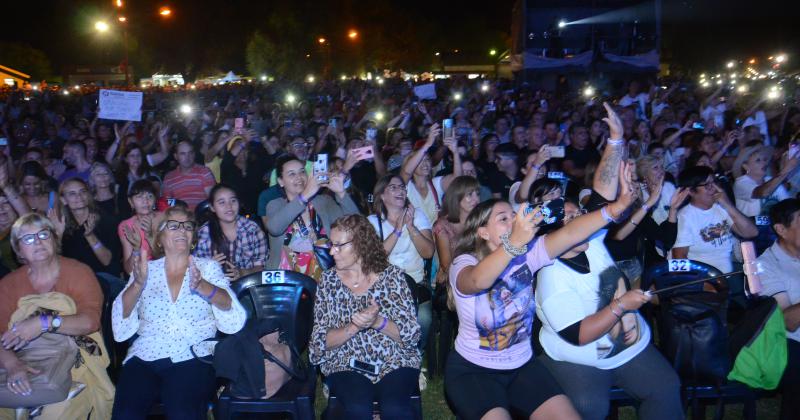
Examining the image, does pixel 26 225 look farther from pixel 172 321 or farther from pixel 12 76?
pixel 12 76

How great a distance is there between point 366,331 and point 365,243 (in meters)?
0.53

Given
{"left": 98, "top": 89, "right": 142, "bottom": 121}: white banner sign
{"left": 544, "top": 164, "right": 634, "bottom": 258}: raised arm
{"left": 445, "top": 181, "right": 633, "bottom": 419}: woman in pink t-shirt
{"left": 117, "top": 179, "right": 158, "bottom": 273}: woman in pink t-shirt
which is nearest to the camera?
{"left": 544, "top": 164, "right": 634, "bottom": 258}: raised arm

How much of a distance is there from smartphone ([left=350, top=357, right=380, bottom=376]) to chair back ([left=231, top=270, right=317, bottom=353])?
0.76 meters

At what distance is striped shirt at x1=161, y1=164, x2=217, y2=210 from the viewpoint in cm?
702

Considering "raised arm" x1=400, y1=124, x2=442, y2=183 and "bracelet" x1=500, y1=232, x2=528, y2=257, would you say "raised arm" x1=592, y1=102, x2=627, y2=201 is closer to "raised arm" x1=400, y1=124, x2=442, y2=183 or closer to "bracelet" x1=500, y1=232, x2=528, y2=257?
"bracelet" x1=500, y1=232, x2=528, y2=257

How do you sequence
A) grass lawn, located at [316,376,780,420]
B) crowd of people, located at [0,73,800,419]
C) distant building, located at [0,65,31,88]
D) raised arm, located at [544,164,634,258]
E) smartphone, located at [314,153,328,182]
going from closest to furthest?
raised arm, located at [544,164,634,258], crowd of people, located at [0,73,800,419], grass lawn, located at [316,376,780,420], smartphone, located at [314,153,328,182], distant building, located at [0,65,31,88]

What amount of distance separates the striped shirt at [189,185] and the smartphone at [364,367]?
12.7 feet

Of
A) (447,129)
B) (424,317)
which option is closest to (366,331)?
(424,317)

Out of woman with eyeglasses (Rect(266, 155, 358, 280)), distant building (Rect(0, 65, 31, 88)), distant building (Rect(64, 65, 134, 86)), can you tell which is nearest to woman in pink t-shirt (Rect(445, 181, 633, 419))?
woman with eyeglasses (Rect(266, 155, 358, 280))

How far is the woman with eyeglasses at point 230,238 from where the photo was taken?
501 centimetres

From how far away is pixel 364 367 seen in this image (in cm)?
374

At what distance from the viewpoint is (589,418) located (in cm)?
348

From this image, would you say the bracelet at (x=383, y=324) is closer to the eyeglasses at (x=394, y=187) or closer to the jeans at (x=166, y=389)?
the jeans at (x=166, y=389)

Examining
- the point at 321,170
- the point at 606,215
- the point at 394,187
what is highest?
the point at 321,170
